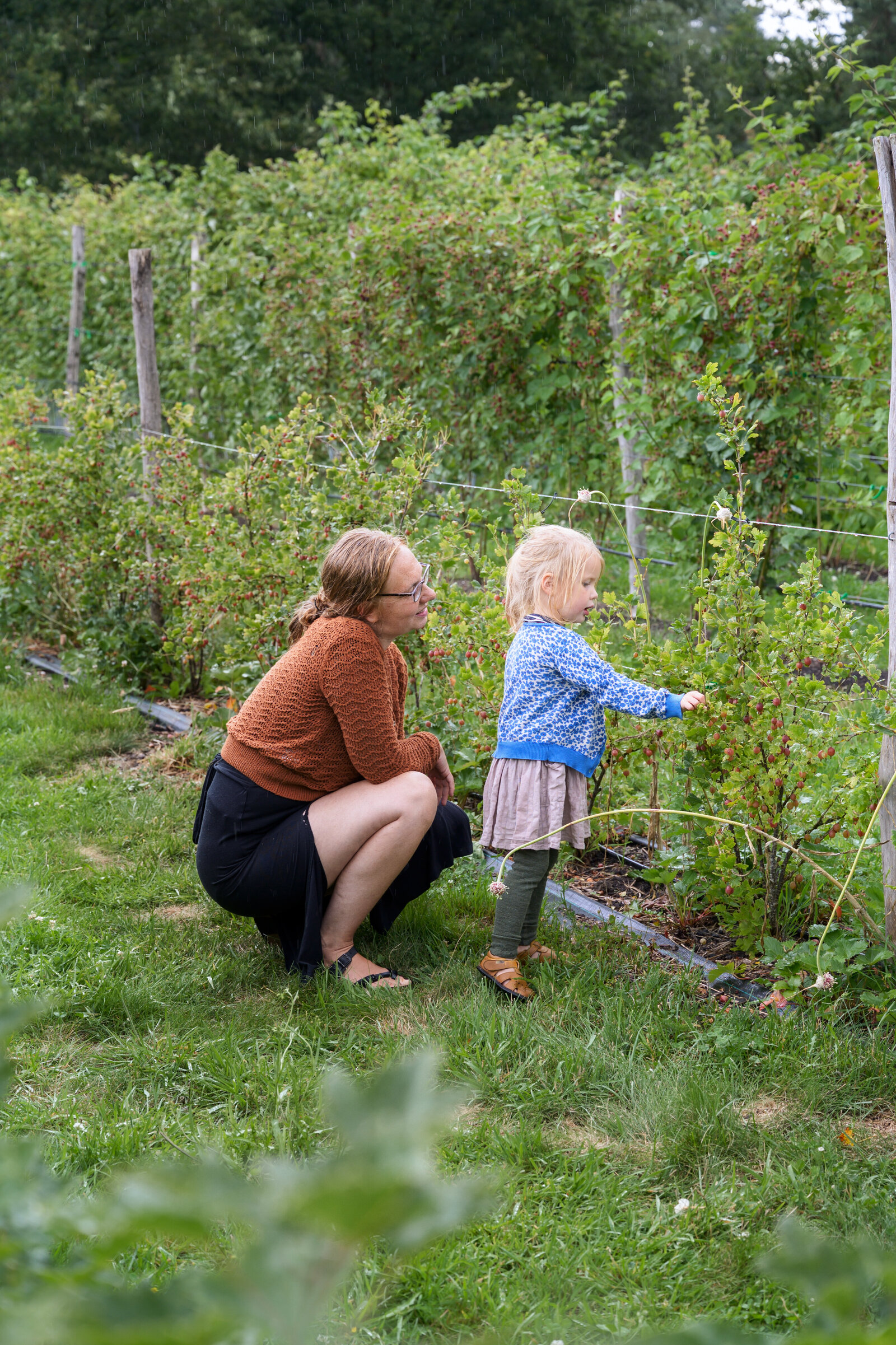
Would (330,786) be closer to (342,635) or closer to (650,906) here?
(342,635)

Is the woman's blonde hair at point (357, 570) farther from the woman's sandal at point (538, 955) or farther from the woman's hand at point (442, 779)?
the woman's sandal at point (538, 955)

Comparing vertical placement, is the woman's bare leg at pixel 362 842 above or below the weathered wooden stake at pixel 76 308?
below

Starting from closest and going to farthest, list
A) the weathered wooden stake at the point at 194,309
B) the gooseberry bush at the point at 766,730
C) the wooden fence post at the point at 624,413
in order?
1. the gooseberry bush at the point at 766,730
2. the wooden fence post at the point at 624,413
3. the weathered wooden stake at the point at 194,309

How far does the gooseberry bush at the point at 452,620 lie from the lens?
288 centimetres

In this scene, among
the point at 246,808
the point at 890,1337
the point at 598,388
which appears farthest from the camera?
the point at 598,388

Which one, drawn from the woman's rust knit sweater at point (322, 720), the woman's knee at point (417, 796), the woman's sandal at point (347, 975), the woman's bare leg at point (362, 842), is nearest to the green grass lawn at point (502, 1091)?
the woman's sandal at point (347, 975)

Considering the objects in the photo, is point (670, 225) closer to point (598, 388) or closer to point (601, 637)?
point (598, 388)

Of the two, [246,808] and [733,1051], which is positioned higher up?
[246,808]

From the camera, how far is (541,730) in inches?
116

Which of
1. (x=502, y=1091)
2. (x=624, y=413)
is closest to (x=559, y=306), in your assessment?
(x=624, y=413)

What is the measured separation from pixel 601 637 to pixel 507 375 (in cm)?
336

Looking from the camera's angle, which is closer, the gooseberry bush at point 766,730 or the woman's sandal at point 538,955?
the gooseberry bush at point 766,730

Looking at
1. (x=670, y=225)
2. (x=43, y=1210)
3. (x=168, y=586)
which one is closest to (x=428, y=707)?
(x=168, y=586)

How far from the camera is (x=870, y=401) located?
16.9 feet
